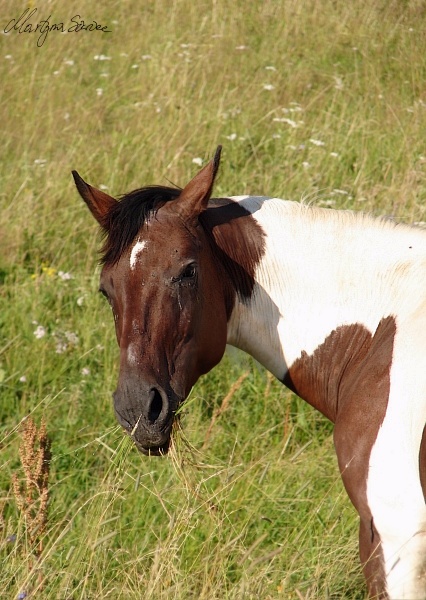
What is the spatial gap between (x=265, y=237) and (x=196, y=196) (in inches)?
13.3

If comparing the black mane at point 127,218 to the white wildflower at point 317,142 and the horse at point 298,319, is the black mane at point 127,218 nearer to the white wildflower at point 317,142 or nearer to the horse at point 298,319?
the horse at point 298,319

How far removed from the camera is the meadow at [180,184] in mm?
3404

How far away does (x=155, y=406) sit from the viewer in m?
3.04

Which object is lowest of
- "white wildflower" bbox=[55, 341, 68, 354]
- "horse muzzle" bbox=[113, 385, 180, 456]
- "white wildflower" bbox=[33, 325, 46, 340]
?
"white wildflower" bbox=[55, 341, 68, 354]

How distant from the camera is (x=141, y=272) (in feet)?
10.1

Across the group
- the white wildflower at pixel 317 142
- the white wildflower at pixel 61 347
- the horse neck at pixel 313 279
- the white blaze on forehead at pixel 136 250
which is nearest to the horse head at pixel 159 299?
the white blaze on forehead at pixel 136 250

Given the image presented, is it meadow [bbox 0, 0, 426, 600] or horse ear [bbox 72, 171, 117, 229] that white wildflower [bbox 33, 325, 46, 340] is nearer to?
meadow [bbox 0, 0, 426, 600]

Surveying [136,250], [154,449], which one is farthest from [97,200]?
[154,449]

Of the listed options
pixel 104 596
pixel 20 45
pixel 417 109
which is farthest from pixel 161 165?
pixel 104 596

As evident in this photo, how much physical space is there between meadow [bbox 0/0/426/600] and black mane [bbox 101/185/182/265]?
731 millimetres

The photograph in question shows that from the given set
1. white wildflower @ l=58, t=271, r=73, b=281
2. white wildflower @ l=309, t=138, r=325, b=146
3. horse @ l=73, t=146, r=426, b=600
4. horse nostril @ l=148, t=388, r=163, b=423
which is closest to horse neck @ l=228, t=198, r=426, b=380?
horse @ l=73, t=146, r=426, b=600

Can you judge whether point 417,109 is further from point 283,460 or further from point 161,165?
point 283,460

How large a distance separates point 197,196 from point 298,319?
618 mm

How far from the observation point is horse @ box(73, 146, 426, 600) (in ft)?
9.11
